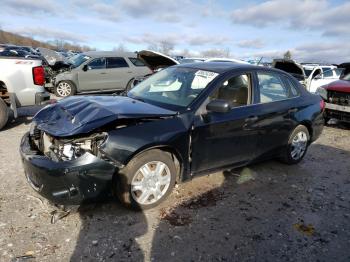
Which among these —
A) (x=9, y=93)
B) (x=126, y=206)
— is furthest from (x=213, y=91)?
(x=9, y=93)

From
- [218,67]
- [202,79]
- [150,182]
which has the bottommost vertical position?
[150,182]

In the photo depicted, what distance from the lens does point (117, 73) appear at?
12.5m

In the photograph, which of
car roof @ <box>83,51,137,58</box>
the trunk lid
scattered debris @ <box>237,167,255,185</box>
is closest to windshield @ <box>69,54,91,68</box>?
car roof @ <box>83,51,137,58</box>

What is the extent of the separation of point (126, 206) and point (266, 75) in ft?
9.21

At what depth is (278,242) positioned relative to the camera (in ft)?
11.5

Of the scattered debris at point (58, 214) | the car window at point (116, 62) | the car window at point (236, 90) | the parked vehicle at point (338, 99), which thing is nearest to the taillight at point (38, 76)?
the scattered debris at point (58, 214)

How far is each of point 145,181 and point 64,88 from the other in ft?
30.0

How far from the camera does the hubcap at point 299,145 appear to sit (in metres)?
5.64

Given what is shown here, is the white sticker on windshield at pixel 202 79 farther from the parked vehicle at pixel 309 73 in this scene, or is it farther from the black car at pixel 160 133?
the parked vehicle at pixel 309 73

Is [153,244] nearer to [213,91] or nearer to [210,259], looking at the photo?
[210,259]

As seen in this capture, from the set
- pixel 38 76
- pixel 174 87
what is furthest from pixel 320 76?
pixel 174 87

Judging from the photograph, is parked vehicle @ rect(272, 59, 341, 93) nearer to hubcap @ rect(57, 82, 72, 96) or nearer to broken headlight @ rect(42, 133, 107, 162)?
hubcap @ rect(57, 82, 72, 96)

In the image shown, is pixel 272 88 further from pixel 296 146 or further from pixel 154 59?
pixel 154 59

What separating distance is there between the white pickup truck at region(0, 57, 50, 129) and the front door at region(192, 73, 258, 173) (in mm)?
4347
